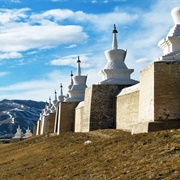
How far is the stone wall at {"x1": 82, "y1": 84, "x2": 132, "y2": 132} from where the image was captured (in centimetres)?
2170

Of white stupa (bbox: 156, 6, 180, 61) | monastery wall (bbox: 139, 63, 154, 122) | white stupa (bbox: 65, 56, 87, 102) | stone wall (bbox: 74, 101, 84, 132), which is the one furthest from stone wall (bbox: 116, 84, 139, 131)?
white stupa (bbox: 65, 56, 87, 102)

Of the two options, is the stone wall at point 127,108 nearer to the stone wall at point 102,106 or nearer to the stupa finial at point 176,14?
the stone wall at point 102,106

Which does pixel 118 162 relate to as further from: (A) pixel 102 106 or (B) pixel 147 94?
(A) pixel 102 106

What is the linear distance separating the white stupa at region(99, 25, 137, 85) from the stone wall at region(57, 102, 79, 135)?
8605 millimetres

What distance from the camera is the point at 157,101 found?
13.6m

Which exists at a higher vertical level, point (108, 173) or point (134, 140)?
point (134, 140)

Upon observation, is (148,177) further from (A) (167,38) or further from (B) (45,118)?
(B) (45,118)

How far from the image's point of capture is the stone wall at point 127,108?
59.0 ft

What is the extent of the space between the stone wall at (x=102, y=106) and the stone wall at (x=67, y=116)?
29.3ft

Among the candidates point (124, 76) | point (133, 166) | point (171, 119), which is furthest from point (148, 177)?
point (124, 76)

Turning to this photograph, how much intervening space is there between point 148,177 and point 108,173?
1443mm

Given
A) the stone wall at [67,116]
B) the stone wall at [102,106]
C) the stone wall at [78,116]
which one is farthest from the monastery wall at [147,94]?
the stone wall at [67,116]

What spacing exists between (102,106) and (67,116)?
32.3ft

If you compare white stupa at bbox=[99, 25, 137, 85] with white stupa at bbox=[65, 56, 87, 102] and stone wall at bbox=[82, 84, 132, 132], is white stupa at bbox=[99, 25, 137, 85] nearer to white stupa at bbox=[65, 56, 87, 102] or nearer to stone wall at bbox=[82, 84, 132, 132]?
stone wall at bbox=[82, 84, 132, 132]
